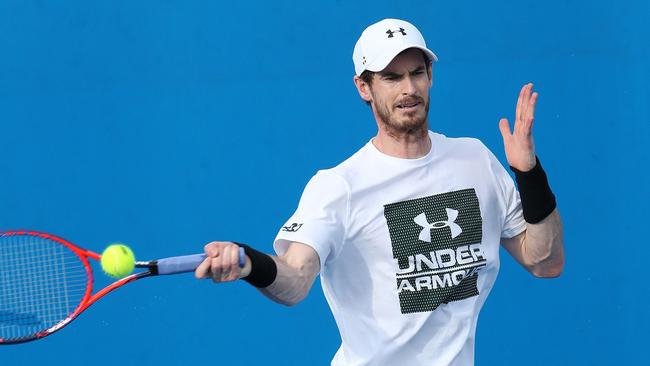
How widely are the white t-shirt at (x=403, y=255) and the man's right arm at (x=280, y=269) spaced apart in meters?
0.09

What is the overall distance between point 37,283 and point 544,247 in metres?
1.44

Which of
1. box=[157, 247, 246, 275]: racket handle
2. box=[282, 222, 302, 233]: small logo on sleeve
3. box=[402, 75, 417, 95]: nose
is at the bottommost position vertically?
box=[157, 247, 246, 275]: racket handle

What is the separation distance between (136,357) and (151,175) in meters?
0.66

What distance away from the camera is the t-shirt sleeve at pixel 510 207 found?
2.61 meters

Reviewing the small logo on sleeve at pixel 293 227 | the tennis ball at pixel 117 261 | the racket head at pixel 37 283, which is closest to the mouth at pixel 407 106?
the small logo on sleeve at pixel 293 227

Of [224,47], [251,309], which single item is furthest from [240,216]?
[224,47]

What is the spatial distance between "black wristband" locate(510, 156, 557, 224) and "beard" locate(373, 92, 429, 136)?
243 mm

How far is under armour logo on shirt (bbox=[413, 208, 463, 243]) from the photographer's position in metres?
2.50

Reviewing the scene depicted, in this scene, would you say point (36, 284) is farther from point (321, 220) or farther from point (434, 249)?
point (434, 249)

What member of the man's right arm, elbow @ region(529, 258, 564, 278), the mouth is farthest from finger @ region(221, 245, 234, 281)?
elbow @ region(529, 258, 564, 278)

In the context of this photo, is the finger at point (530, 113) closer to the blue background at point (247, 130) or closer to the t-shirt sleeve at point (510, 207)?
the t-shirt sleeve at point (510, 207)

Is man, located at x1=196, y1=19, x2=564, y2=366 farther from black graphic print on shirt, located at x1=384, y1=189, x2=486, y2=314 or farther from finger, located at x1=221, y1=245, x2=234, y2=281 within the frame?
finger, located at x1=221, y1=245, x2=234, y2=281

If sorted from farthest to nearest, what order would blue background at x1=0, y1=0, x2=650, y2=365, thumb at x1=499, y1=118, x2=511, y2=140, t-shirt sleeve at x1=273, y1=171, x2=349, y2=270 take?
→ blue background at x1=0, y1=0, x2=650, y2=365
thumb at x1=499, y1=118, x2=511, y2=140
t-shirt sleeve at x1=273, y1=171, x2=349, y2=270

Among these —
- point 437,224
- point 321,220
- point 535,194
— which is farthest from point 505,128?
point 321,220
